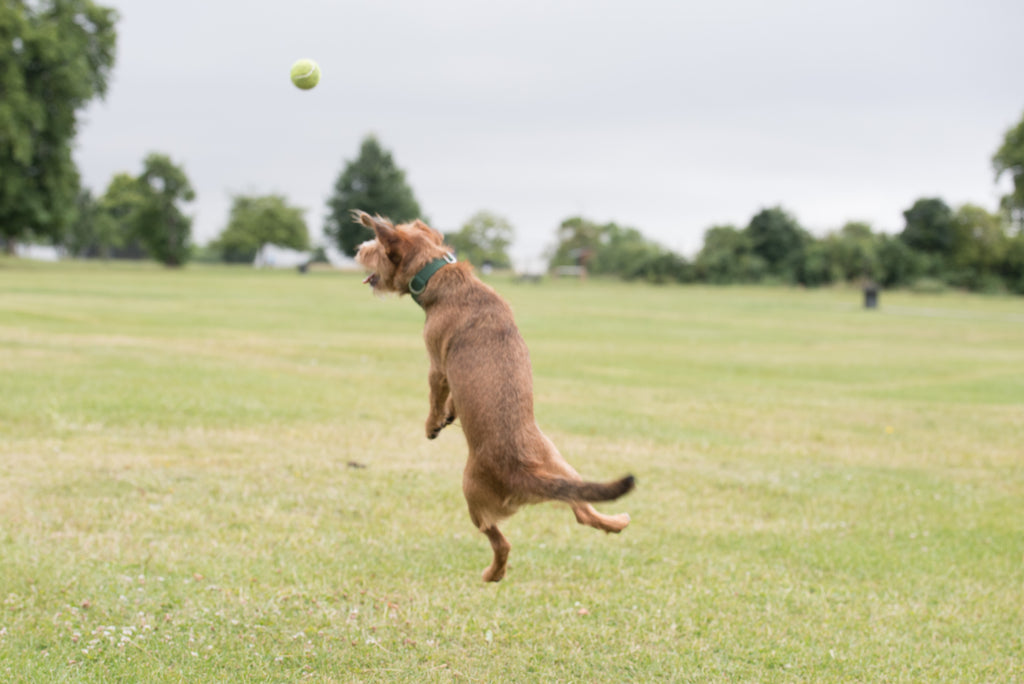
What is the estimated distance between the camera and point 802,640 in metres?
5.66

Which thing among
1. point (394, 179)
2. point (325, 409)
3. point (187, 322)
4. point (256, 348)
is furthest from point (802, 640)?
point (394, 179)

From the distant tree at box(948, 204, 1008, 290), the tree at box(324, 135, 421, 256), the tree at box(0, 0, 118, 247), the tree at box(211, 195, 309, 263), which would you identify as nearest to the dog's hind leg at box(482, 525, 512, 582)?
the tree at box(0, 0, 118, 247)

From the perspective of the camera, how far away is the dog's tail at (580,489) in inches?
147

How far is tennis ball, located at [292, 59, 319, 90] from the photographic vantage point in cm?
643

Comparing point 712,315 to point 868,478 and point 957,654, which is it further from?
point 957,654

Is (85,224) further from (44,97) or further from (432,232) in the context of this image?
(432,232)

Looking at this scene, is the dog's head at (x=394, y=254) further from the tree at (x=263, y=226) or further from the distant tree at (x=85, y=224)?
the distant tree at (x=85, y=224)

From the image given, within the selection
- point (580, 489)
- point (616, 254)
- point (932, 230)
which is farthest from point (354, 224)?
point (932, 230)

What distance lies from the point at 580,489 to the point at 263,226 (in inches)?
4264

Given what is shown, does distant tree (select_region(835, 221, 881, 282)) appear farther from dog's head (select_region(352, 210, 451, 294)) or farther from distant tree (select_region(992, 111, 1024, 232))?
dog's head (select_region(352, 210, 451, 294))

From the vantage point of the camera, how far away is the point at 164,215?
283 feet

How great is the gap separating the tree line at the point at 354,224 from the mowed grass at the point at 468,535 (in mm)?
26192

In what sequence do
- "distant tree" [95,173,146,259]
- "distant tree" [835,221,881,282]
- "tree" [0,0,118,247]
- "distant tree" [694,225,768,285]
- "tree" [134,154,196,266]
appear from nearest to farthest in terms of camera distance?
"tree" [0,0,118,247]
"distant tree" [835,221,881,282]
"distant tree" [694,225,768,285]
"tree" [134,154,196,266]
"distant tree" [95,173,146,259]

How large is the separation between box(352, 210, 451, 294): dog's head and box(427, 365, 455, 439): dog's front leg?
525 mm
